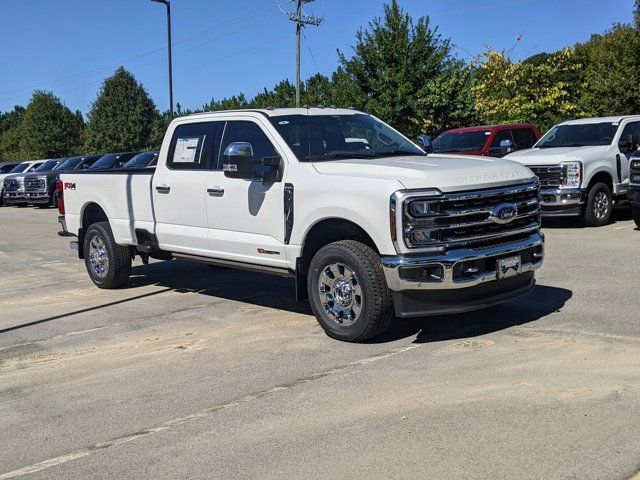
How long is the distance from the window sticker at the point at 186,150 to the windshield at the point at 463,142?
9.62 meters

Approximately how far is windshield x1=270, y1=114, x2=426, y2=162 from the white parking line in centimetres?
210

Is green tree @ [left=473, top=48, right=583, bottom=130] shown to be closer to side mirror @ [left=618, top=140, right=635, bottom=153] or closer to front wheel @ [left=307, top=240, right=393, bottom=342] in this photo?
side mirror @ [left=618, top=140, right=635, bottom=153]

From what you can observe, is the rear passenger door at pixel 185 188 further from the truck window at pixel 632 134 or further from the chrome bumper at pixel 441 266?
the truck window at pixel 632 134

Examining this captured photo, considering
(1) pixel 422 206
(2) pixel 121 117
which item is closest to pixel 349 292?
(1) pixel 422 206

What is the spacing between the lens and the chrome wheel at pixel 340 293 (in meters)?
6.31

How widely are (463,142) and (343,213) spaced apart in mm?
11292

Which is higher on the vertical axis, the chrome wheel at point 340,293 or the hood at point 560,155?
the hood at point 560,155

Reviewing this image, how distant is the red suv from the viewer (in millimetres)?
16531

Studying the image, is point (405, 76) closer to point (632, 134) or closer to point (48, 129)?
point (632, 134)

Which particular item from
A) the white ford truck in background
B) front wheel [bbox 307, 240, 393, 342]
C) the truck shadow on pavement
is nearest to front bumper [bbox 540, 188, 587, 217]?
the white ford truck in background

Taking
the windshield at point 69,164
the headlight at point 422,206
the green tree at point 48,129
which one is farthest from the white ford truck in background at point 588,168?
the green tree at point 48,129

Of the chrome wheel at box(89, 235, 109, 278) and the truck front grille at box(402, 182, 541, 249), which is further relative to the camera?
the chrome wheel at box(89, 235, 109, 278)

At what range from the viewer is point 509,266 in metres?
6.28

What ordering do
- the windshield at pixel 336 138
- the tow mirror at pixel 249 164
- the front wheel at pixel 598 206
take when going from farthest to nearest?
the front wheel at pixel 598 206 < the windshield at pixel 336 138 < the tow mirror at pixel 249 164
